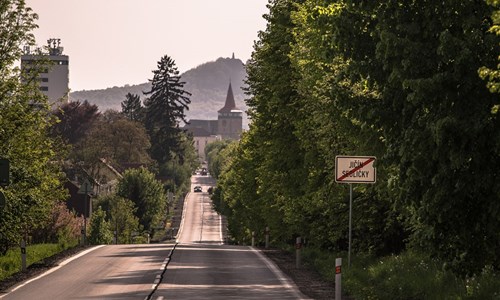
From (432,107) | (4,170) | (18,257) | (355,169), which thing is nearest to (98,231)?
(18,257)

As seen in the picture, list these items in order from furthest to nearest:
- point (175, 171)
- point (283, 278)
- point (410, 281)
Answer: point (175, 171), point (283, 278), point (410, 281)

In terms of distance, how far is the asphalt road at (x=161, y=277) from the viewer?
74.8ft

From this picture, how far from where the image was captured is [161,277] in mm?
26781

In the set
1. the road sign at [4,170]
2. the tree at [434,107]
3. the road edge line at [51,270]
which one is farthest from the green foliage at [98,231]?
the tree at [434,107]

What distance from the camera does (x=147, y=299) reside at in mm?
21422

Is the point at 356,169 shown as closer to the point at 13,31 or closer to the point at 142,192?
the point at 13,31

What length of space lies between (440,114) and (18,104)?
1890 centimetres

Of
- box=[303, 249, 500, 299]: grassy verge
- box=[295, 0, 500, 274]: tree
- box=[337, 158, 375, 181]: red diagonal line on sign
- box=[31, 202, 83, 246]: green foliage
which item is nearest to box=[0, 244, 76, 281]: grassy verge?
box=[303, 249, 500, 299]: grassy verge

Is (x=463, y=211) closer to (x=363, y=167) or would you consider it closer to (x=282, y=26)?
(x=363, y=167)

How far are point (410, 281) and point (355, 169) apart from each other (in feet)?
10.0

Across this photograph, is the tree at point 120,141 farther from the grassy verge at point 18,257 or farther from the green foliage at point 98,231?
the grassy verge at point 18,257

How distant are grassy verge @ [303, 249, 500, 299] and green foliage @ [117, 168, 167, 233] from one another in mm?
78620

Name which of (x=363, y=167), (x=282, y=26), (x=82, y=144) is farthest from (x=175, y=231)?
(x=363, y=167)

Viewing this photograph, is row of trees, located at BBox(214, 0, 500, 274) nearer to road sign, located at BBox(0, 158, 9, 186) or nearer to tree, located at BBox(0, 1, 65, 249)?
road sign, located at BBox(0, 158, 9, 186)
